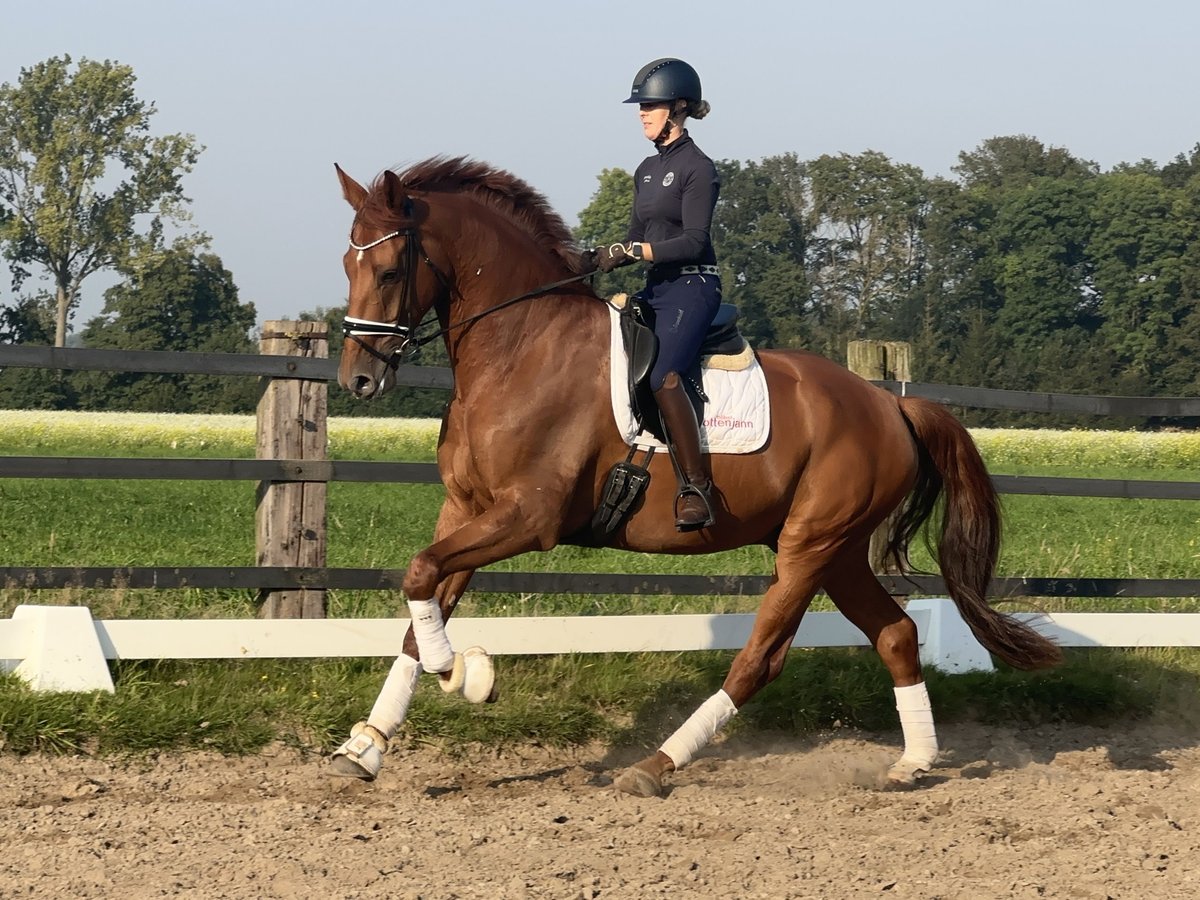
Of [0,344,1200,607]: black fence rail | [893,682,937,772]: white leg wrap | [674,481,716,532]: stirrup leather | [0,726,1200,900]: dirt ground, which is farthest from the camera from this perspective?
[0,344,1200,607]: black fence rail

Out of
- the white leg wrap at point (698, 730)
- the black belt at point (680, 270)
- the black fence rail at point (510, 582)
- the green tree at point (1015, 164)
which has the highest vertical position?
the green tree at point (1015, 164)

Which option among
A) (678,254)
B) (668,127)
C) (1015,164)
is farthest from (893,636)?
(1015,164)

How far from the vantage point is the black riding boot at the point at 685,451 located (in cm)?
546

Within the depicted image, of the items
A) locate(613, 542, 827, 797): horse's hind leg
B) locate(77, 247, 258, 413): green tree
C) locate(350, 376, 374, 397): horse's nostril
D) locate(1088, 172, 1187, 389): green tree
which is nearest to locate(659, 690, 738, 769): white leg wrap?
locate(613, 542, 827, 797): horse's hind leg

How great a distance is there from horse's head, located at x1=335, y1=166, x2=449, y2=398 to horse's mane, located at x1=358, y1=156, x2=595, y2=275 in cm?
35

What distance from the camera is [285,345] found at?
6723 millimetres

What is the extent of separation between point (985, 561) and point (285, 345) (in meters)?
3.51

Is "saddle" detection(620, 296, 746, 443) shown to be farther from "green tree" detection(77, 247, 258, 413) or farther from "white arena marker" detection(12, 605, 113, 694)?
"green tree" detection(77, 247, 258, 413)

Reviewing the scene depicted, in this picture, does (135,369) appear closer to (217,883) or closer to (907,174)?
(217,883)

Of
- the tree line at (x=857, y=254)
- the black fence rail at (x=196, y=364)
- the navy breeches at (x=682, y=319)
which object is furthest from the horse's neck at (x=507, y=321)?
the tree line at (x=857, y=254)

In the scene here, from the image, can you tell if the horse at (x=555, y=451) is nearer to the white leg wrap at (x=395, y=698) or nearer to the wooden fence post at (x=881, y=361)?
the white leg wrap at (x=395, y=698)

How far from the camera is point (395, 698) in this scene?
17.5ft

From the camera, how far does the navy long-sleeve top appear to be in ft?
18.0

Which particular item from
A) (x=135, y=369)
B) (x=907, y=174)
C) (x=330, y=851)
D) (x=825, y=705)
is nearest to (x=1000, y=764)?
(x=825, y=705)
